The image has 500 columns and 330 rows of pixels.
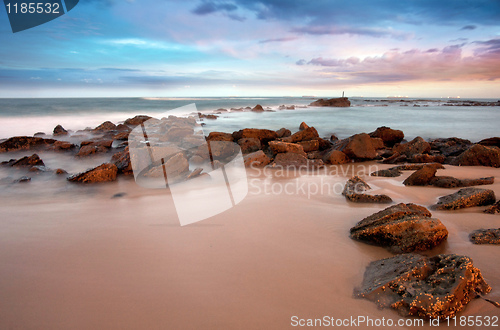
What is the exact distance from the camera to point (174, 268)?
2545mm

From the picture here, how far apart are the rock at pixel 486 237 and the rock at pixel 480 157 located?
14.2 ft

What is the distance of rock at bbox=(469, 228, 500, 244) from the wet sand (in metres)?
0.09

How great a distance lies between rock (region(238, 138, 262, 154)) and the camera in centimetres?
845

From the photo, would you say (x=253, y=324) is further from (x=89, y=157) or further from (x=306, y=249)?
(x=89, y=157)

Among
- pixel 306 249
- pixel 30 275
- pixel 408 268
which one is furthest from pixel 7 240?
pixel 408 268

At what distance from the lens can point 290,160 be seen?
6.79m

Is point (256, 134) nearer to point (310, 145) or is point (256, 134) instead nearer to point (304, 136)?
point (304, 136)

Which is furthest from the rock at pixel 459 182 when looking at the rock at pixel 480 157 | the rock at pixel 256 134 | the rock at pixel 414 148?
the rock at pixel 256 134

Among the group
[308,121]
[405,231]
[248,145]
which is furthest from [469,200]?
[308,121]

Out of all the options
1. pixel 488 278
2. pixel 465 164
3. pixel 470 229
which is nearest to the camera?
pixel 488 278

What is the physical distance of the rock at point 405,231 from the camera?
2.66 m

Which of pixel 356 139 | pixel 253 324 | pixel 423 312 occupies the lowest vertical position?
pixel 253 324

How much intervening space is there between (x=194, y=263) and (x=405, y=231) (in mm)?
2179

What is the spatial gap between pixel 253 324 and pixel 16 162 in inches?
308
